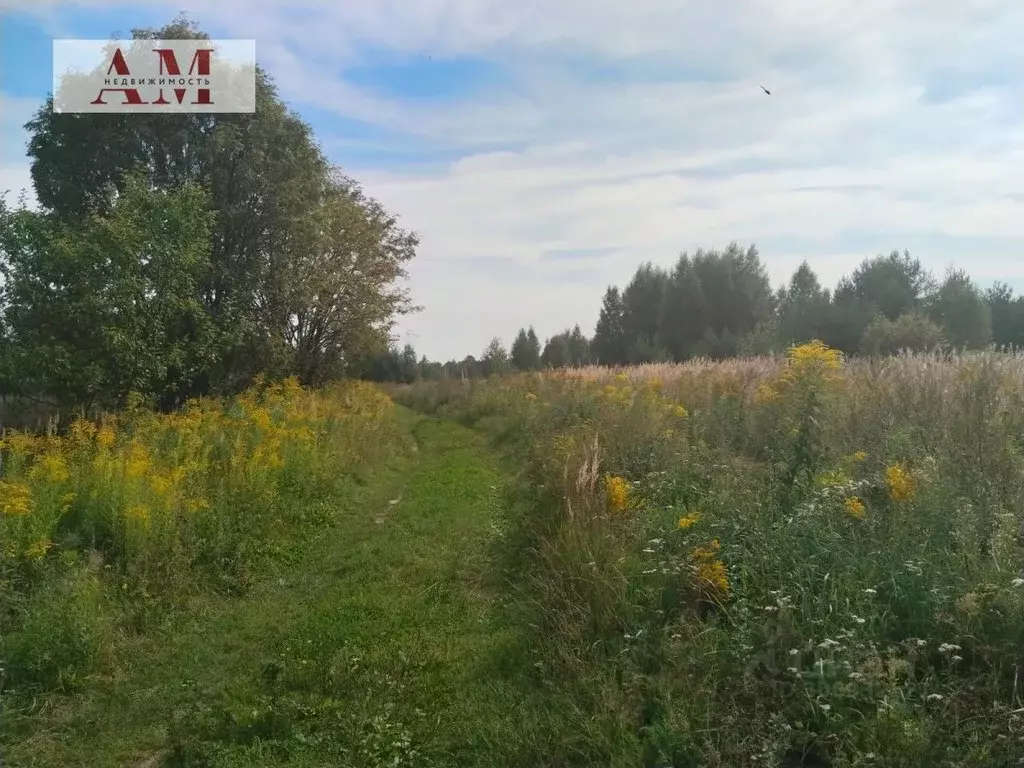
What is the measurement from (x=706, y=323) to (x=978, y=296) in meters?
14.9

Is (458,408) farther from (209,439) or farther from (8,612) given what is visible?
(8,612)

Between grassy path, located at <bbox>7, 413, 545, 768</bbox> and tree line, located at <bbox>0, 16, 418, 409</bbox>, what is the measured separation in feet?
23.4

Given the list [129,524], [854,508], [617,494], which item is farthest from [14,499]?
[854,508]

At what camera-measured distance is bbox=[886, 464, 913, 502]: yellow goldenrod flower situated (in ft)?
14.9

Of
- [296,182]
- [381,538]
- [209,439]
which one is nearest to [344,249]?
[296,182]

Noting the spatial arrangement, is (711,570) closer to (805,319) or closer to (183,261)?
(183,261)

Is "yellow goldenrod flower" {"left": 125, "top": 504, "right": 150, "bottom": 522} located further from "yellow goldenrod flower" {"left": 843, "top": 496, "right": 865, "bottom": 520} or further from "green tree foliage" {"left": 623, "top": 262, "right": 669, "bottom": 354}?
"green tree foliage" {"left": 623, "top": 262, "right": 669, "bottom": 354}

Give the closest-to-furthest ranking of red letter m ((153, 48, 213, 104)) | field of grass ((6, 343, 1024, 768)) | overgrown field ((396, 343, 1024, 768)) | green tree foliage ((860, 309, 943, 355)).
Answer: overgrown field ((396, 343, 1024, 768))
field of grass ((6, 343, 1024, 768))
red letter m ((153, 48, 213, 104))
green tree foliage ((860, 309, 943, 355))

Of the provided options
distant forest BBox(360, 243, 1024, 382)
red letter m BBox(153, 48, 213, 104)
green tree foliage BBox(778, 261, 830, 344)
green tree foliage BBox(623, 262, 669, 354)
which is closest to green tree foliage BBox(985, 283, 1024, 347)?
distant forest BBox(360, 243, 1024, 382)

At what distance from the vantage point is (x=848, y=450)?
19.8 ft

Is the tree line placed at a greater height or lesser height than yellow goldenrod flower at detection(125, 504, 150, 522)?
greater

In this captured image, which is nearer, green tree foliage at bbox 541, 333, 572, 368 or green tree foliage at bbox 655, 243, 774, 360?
green tree foliage at bbox 655, 243, 774, 360

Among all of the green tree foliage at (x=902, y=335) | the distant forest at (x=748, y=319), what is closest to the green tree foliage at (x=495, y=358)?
the distant forest at (x=748, y=319)

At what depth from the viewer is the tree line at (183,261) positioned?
11.4 meters
